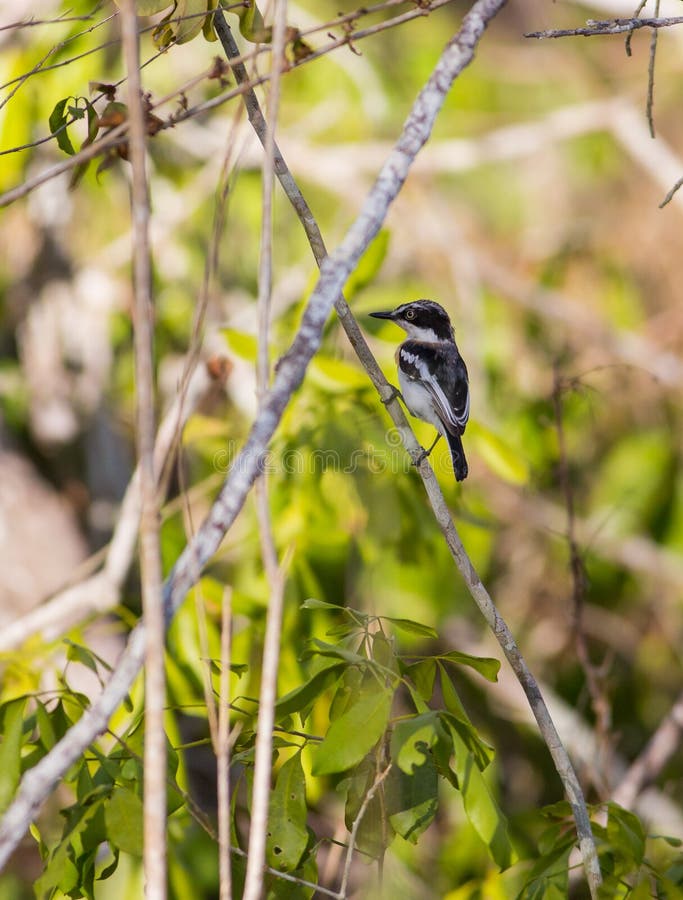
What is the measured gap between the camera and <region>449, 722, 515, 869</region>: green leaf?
1.95 m

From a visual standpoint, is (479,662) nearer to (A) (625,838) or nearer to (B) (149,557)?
(A) (625,838)

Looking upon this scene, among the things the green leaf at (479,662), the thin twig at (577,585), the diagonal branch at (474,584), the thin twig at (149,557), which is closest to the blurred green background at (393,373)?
the thin twig at (577,585)

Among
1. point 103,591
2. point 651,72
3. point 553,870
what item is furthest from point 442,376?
point 553,870

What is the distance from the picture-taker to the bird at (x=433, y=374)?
3.59 metres

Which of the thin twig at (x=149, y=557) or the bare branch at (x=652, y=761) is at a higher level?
the thin twig at (x=149, y=557)

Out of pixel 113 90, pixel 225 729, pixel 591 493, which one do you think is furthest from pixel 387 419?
pixel 591 493

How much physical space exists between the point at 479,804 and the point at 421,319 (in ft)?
7.86

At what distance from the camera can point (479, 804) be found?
201 centimetres

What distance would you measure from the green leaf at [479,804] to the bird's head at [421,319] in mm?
→ 2278

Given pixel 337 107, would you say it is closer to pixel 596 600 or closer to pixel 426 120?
pixel 596 600

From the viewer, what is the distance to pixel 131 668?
4.77 ft

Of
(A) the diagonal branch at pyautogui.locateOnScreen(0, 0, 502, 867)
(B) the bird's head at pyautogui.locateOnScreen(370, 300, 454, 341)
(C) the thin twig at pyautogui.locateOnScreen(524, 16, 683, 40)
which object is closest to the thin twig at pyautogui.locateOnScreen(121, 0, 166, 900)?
(A) the diagonal branch at pyautogui.locateOnScreen(0, 0, 502, 867)

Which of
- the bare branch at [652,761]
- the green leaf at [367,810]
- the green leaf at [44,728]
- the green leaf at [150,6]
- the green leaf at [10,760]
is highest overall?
the green leaf at [150,6]

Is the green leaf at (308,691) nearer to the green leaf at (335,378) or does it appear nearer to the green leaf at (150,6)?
the green leaf at (150,6)
